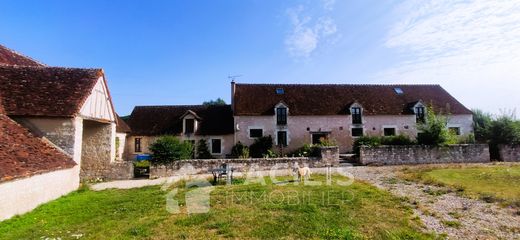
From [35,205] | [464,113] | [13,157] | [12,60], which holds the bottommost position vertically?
[35,205]

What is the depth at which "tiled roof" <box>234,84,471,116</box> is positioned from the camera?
2305 cm

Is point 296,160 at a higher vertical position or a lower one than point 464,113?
lower

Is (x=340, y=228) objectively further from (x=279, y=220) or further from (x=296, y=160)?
(x=296, y=160)

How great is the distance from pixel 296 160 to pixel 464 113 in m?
16.9

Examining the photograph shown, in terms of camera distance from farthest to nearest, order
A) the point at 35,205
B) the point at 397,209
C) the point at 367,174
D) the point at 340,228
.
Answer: the point at 367,174, the point at 35,205, the point at 397,209, the point at 340,228

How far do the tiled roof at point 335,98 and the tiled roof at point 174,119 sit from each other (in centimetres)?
167

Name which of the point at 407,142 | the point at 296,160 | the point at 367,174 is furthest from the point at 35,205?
the point at 407,142

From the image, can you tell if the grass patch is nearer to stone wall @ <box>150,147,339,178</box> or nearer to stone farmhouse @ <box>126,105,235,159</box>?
stone wall @ <box>150,147,339,178</box>

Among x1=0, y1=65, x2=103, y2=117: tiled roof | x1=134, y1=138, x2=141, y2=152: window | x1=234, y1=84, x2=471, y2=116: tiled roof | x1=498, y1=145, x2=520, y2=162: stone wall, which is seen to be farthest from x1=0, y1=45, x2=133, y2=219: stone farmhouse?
x1=498, y1=145, x2=520, y2=162: stone wall

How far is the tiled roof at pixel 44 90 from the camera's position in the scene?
10.8m

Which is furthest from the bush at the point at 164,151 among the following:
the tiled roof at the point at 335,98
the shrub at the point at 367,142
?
the shrub at the point at 367,142

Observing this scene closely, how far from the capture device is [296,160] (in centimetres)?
1558

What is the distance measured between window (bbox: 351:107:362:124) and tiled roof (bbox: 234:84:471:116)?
0.49m

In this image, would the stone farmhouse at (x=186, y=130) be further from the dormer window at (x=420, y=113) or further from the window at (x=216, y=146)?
the dormer window at (x=420, y=113)
